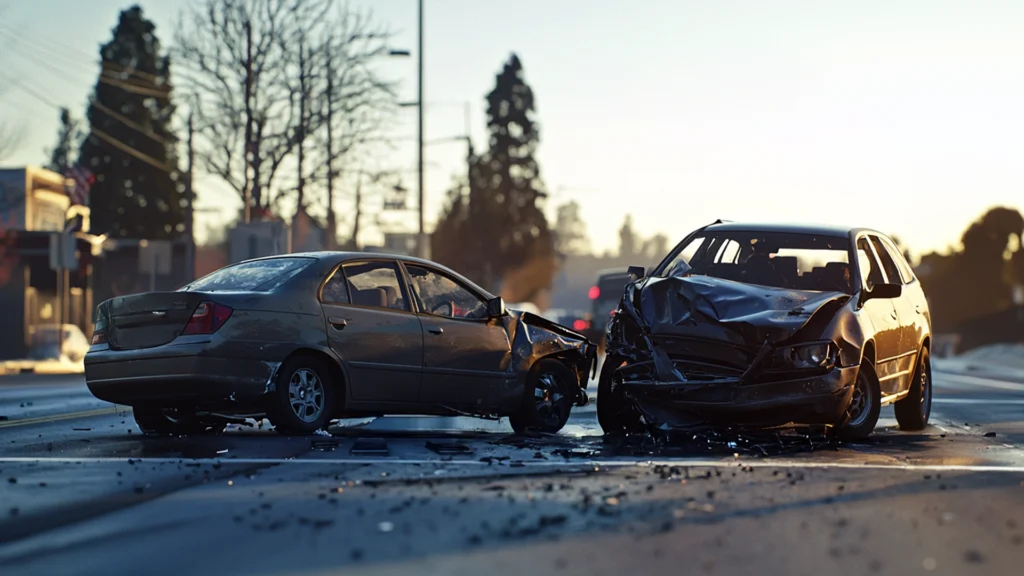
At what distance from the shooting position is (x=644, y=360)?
35.4ft

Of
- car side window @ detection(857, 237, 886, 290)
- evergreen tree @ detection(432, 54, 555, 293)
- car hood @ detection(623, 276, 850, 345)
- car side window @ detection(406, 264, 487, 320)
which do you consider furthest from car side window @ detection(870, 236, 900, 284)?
evergreen tree @ detection(432, 54, 555, 293)

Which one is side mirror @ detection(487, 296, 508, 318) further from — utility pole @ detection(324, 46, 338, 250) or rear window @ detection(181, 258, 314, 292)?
utility pole @ detection(324, 46, 338, 250)

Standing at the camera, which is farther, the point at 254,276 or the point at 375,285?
the point at 375,285

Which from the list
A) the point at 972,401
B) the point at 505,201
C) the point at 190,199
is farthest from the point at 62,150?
the point at 972,401

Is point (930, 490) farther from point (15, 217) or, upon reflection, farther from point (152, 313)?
Result: point (15, 217)

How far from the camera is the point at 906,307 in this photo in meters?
12.5

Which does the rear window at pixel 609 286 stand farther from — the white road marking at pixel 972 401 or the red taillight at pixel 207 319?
the red taillight at pixel 207 319

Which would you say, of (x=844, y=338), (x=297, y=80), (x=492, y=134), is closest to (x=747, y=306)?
(x=844, y=338)

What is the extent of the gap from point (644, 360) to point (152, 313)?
3.52 m

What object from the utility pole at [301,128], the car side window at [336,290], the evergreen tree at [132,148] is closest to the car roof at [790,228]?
the car side window at [336,290]

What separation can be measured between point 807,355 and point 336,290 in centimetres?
343

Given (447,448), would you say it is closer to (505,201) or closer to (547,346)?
(547,346)

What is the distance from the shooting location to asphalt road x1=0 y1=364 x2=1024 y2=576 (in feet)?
18.8

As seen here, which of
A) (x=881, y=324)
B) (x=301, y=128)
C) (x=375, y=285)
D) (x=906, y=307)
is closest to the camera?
(x=375, y=285)
